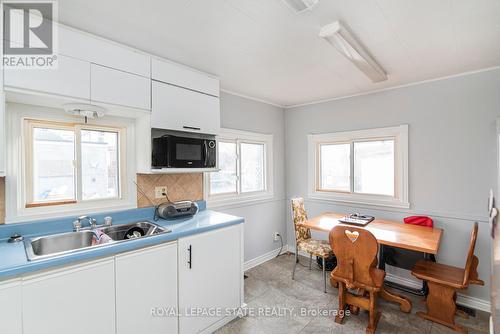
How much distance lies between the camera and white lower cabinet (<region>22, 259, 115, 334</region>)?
130 cm

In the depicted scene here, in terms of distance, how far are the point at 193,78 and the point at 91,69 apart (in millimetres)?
886

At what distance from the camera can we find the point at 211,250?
206 cm

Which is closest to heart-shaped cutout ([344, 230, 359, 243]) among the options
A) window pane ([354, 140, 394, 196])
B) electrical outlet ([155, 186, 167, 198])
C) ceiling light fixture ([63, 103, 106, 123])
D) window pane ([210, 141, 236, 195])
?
window pane ([354, 140, 394, 196])

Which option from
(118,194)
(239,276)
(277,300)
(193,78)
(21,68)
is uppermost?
(193,78)

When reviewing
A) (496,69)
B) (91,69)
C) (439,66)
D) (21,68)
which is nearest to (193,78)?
(91,69)

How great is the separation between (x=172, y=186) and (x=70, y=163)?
902 mm

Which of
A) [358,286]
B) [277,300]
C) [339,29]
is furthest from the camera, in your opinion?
[277,300]

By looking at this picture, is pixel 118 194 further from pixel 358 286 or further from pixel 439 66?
pixel 439 66

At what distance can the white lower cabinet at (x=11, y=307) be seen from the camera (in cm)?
121

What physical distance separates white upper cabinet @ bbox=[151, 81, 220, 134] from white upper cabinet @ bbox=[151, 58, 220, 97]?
0.05m

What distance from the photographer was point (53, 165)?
6.39ft

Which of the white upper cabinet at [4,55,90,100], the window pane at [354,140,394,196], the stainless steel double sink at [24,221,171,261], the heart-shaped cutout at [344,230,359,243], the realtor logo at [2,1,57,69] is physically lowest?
the heart-shaped cutout at [344,230,359,243]

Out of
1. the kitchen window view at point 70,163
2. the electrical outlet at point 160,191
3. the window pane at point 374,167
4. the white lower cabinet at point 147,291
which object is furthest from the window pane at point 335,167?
the kitchen window view at point 70,163

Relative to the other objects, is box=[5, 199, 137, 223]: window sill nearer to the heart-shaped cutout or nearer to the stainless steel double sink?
the stainless steel double sink
